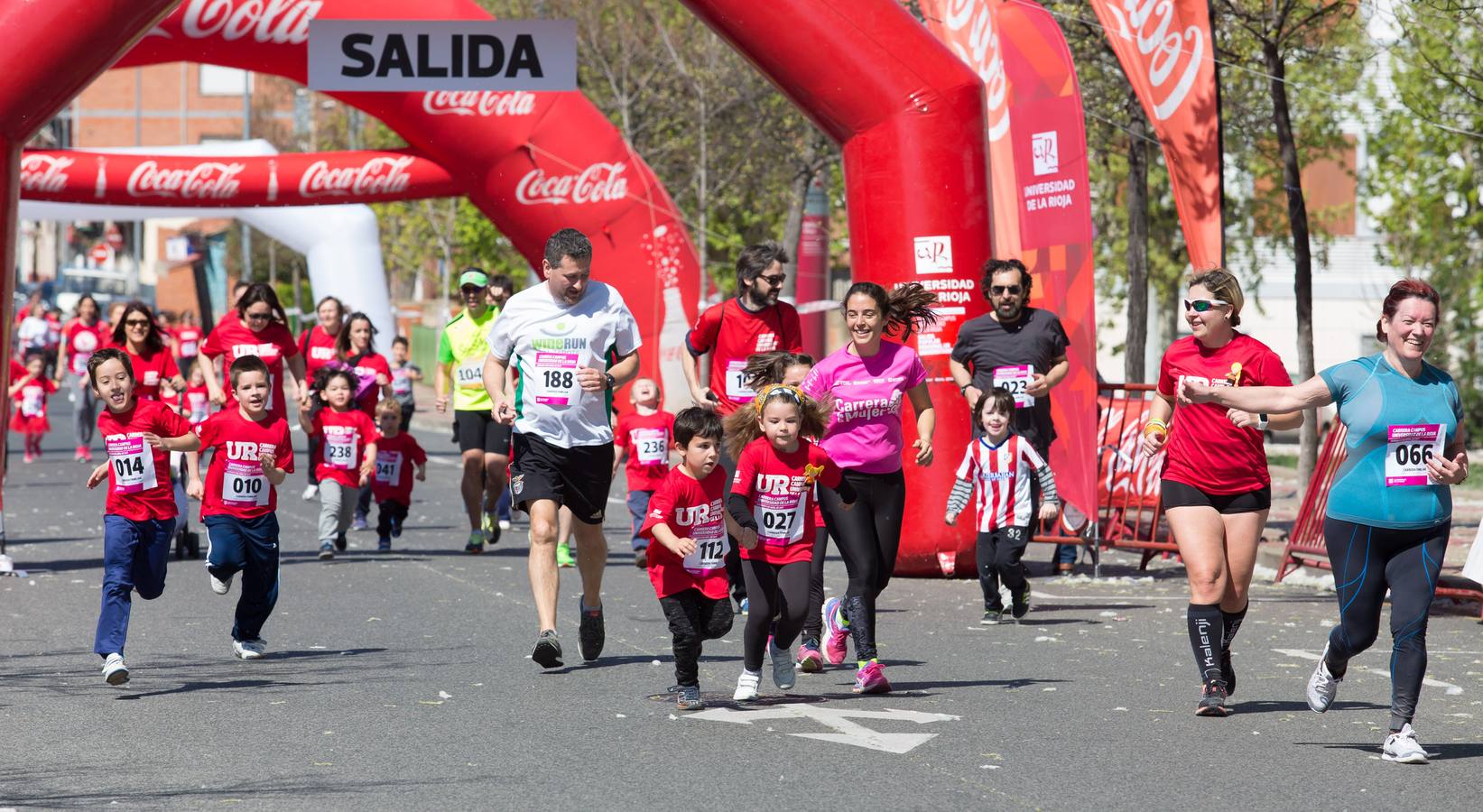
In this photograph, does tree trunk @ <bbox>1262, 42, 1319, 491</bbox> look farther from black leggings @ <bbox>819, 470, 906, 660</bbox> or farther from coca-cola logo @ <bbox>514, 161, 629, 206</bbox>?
black leggings @ <bbox>819, 470, 906, 660</bbox>

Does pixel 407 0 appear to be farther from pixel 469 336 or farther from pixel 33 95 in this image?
pixel 33 95

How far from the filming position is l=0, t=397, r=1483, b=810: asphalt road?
6.19 meters

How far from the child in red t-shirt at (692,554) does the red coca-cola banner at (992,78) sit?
545cm

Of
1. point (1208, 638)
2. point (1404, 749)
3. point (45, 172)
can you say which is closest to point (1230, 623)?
point (1208, 638)

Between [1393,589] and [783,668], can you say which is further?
[783,668]

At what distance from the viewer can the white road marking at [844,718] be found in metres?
6.97

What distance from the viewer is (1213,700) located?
7453 mm

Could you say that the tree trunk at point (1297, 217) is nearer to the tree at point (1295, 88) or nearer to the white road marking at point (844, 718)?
the tree at point (1295, 88)

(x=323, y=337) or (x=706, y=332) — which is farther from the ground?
(x=323, y=337)

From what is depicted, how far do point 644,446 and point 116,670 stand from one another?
499cm

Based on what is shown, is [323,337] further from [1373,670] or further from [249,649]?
[1373,670]

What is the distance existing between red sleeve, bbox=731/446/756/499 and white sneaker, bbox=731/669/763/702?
69 cm

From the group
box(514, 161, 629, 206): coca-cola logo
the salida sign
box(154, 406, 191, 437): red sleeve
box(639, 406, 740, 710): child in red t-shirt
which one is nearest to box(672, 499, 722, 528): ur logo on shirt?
box(639, 406, 740, 710): child in red t-shirt

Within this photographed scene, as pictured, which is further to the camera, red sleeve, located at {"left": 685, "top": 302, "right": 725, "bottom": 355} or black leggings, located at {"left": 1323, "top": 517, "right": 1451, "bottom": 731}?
red sleeve, located at {"left": 685, "top": 302, "right": 725, "bottom": 355}
